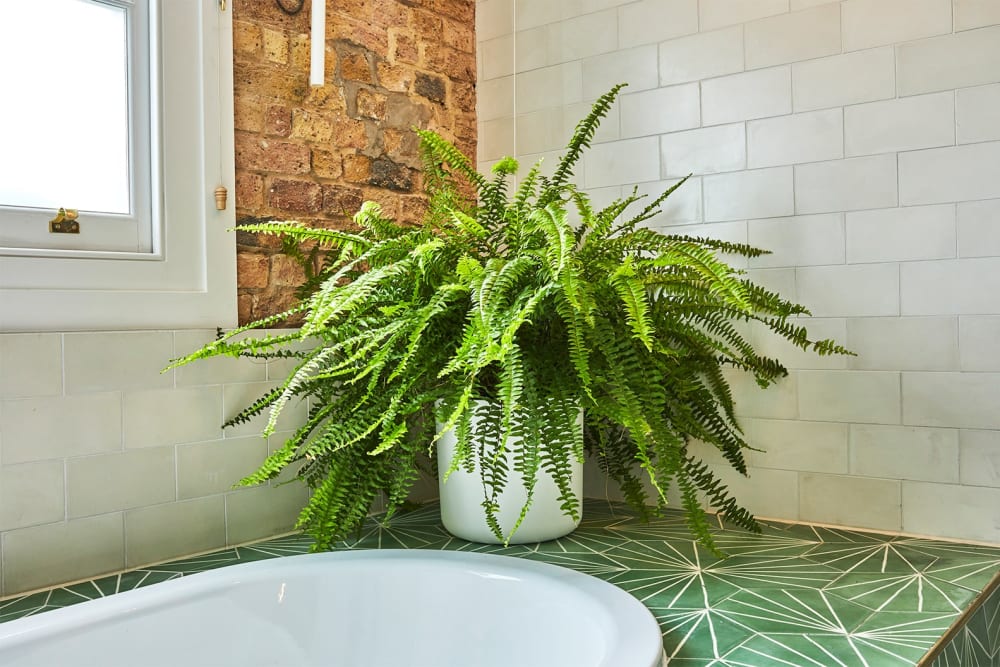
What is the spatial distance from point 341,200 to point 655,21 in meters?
0.93

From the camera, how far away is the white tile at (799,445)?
1.92 meters

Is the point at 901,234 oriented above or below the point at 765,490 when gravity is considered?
above

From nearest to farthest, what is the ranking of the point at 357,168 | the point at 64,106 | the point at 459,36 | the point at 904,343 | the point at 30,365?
the point at 30,365
the point at 64,106
the point at 904,343
the point at 357,168
the point at 459,36

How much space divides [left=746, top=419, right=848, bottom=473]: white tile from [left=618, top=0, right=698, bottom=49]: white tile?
1.00 metres

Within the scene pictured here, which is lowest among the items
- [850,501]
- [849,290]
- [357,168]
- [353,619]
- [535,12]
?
[353,619]

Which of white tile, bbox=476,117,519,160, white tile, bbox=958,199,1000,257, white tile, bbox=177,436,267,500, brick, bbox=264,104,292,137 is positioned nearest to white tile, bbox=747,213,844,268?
white tile, bbox=958,199,1000,257

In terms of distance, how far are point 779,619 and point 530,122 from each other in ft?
5.05

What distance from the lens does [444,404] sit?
1621 mm

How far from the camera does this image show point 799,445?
1973mm

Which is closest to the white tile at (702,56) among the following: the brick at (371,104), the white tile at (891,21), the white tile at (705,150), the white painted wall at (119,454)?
the white tile at (705,150)

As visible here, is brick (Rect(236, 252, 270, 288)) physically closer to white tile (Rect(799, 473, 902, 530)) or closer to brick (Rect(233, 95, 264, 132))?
brick (Rect(233, 95, 264, 132))

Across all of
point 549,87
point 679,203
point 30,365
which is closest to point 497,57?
point 549,87

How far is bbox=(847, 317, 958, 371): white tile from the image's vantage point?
1.78 m

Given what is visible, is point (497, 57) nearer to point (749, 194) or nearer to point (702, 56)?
point (702, 56)
